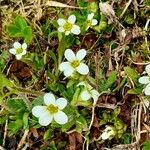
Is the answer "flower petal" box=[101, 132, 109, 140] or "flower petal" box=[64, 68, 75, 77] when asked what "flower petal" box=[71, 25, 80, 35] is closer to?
"flower petal" box=[64, 68, 75, 77]

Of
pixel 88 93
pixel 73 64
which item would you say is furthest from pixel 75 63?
pixel 88 93

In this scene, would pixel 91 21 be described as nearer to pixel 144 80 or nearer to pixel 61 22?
pixel 61 22

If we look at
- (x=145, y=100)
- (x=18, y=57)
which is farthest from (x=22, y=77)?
(x=145, y=100)

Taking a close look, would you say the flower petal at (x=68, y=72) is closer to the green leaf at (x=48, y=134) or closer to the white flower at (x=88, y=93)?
the white flower at (x=88, y=93)

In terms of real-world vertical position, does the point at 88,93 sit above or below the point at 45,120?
above

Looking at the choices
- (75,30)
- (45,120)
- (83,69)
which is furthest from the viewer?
(75,30)

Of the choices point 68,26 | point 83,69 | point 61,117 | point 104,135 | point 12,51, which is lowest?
point 104,135

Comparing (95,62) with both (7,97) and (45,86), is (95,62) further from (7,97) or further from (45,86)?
(7,97)
